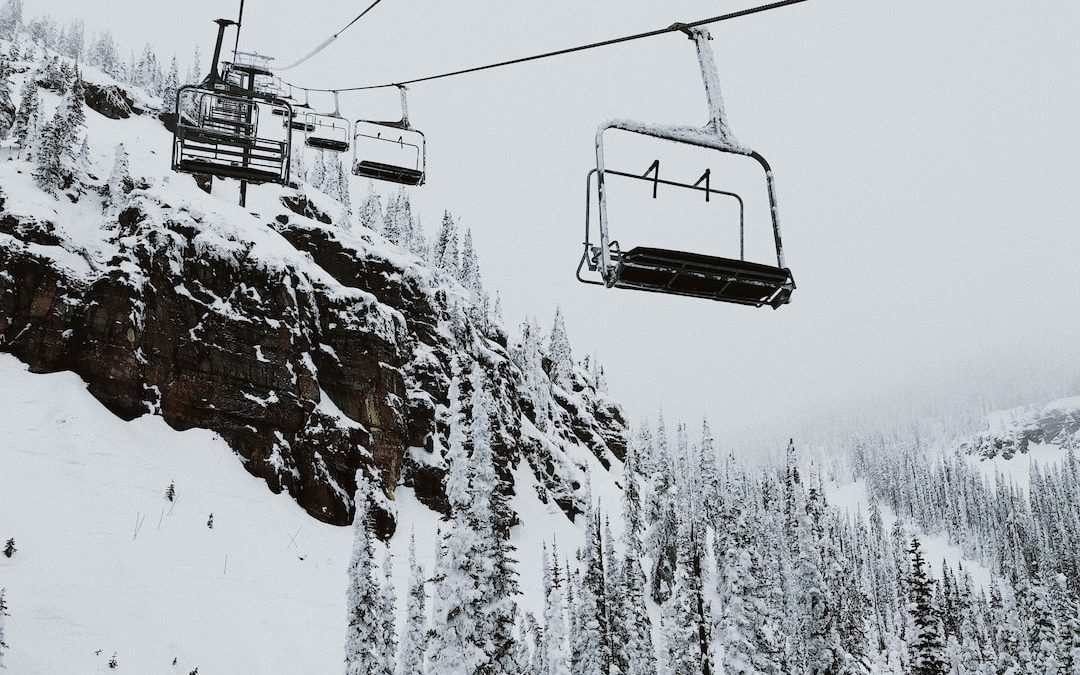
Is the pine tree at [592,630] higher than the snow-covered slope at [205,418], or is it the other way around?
the snow-covered slope at [205,418]

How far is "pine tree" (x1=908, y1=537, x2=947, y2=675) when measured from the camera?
1455 inches

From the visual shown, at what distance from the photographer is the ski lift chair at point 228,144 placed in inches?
519

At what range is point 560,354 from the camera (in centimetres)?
11775

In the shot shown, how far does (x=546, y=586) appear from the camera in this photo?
174 feet

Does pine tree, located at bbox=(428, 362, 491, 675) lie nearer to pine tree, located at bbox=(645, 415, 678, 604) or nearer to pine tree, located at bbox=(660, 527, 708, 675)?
pine tree, located at bbox=(660, 527, 708, 675)

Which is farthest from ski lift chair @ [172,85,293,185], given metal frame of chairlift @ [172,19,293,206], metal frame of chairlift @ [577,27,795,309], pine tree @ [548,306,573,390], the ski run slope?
pine tree @ [548,306,573,390]

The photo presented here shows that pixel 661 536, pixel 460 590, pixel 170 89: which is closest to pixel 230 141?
pixel 460 590

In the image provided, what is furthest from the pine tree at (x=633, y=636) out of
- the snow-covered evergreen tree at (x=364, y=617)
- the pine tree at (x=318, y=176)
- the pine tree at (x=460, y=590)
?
the pine tree at (x=318, y=176)

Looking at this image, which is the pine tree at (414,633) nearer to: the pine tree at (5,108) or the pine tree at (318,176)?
the pine tree at (5,108)

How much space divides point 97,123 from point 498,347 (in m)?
45.1

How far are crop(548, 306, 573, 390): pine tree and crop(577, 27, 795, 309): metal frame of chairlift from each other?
109123mm

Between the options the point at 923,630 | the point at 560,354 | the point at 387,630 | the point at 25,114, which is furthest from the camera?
the point at 560,354

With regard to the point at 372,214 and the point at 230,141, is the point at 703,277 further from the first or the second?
the point at 372,214

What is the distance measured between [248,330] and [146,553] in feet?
67.5
